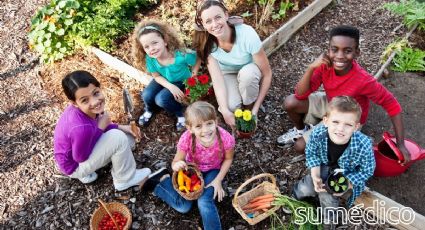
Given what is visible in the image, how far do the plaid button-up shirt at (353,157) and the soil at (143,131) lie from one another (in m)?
0.53

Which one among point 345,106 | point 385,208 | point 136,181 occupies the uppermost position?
point 345,106

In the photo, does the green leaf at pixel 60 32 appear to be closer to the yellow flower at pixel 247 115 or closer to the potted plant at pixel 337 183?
the yellow flower at pixel 247 115

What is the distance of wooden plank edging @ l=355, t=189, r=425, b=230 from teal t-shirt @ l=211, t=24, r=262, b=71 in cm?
163

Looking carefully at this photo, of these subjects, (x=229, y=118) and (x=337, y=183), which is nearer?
(x=337, y=183)

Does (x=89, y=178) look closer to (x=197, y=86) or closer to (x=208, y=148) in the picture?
(x=208, y=148)

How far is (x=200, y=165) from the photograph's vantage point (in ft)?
11.0

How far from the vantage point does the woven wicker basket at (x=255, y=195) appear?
3.08 metres

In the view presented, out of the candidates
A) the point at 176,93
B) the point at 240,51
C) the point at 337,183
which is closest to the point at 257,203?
the point at 337,183

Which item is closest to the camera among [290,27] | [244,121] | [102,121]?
[102,121]

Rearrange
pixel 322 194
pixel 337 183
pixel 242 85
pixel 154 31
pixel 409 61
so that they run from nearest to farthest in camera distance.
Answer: pixel 337 183, pixel 322 194, pixel 154 31, pixel 242 85, pixel 409 61

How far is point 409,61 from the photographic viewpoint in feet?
14.3

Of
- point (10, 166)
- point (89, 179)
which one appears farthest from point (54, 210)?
point (10, 166)

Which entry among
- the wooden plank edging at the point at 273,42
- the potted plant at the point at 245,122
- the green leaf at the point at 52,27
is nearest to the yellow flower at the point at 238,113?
the potted plant at the point at 245,122

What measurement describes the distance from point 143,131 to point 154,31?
1.07 m
